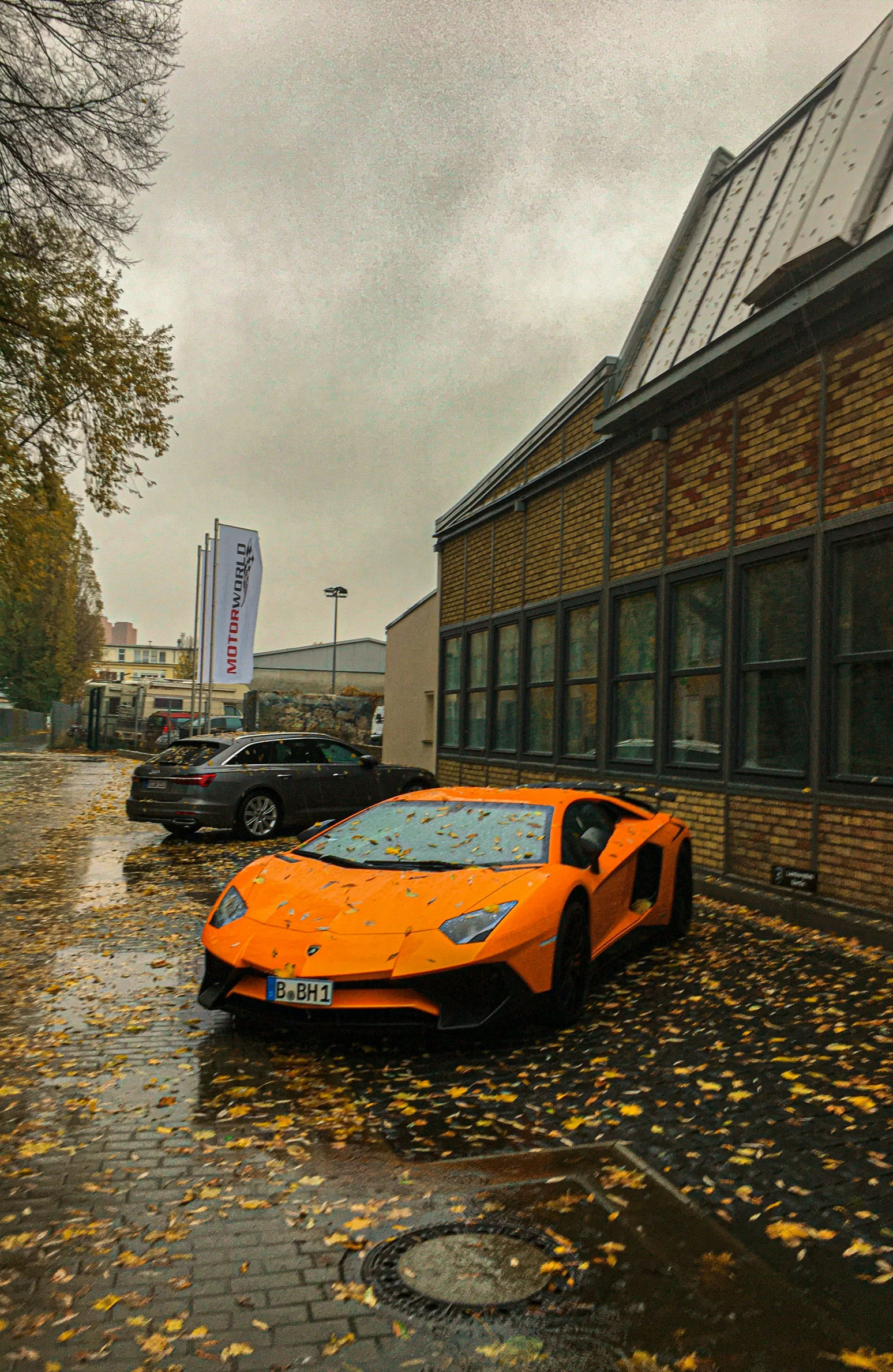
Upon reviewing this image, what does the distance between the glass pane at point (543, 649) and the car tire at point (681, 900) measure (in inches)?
267

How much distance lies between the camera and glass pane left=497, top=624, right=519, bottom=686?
1694cm

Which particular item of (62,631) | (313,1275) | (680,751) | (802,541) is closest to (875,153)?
(802,541)

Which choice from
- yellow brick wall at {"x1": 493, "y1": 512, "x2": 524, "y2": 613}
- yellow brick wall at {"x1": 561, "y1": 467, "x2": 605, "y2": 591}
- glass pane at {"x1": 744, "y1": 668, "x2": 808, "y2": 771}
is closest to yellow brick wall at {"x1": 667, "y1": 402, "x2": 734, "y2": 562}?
glass pane at {"x1": 744, "y1": 668, "x2": 808, "y2": 771}

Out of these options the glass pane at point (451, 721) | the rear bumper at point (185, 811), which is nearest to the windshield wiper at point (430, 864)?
the rear bumper at point (185, 811)

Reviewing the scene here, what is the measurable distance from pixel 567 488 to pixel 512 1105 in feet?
37.0

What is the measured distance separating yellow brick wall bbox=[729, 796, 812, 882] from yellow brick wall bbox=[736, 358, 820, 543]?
249 cm

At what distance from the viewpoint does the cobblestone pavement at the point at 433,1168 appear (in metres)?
2.90

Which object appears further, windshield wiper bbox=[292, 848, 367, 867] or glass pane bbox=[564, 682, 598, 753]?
glass pane bbox=[564, 682, 598, 753]

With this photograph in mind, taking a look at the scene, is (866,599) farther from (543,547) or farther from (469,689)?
(469,689)

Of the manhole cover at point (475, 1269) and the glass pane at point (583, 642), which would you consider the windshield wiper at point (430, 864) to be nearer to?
the manhole cover at point (475, 1269)

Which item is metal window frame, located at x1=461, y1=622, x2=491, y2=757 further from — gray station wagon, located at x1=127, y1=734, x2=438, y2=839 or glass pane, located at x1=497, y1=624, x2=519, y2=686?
gray station wagon, located at x1=127, y1=734, x2=438, y2=839

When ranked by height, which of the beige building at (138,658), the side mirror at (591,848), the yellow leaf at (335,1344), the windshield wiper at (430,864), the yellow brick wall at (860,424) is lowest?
the yellow leaf at (335,1344)

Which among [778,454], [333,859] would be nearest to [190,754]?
[333,859]

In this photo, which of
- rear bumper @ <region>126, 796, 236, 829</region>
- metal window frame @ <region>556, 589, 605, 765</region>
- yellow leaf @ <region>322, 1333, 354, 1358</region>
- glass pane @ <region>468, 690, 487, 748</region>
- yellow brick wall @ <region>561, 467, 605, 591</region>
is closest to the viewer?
yellow leaf @ <region>322, 1333, 354, 1358</region>
